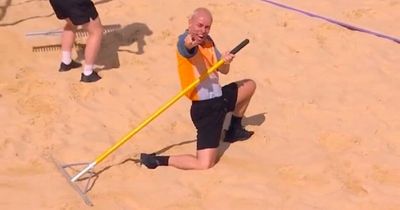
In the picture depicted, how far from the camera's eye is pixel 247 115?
5113 millimetres

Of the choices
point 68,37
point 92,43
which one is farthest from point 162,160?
point 68,37

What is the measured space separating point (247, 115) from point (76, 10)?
1.65m

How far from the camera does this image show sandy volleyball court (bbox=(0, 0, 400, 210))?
4086mm

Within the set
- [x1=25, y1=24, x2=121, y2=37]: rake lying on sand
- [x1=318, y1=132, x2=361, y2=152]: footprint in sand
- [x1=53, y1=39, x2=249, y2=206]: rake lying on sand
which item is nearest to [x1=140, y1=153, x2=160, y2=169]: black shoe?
[x1=53, y1=39, x2=249, y2=206]: rake lying on sand

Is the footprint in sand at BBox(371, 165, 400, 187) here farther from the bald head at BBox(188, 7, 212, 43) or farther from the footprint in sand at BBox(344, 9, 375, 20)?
the footprint in sand at BBox(344, 9, 375, 20)

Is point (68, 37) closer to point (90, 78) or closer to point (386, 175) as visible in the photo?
point (90, 78)

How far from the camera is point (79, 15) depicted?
5449 mm

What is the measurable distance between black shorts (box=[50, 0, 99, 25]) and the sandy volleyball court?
0.50 m

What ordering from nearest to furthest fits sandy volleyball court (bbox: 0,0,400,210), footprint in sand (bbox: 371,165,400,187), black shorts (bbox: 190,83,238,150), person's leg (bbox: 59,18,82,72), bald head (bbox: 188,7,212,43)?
bald head (bbox: 188,7,212,43) < sandy volleyball court (bbox: 0,0,400,210) < footprint in sand (bbox: 371,165,400,187) < black shorts (bbox: 190,83,238,150) < person's leg (bbox: 59,18,82,72)

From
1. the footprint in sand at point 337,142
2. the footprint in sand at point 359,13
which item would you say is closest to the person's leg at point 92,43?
the footprint in sand at point 337,142

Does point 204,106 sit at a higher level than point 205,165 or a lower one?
higher

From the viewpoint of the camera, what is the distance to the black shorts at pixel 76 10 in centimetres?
541

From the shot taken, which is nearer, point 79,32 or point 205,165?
point 205,165

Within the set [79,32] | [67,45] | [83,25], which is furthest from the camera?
[79,32]
